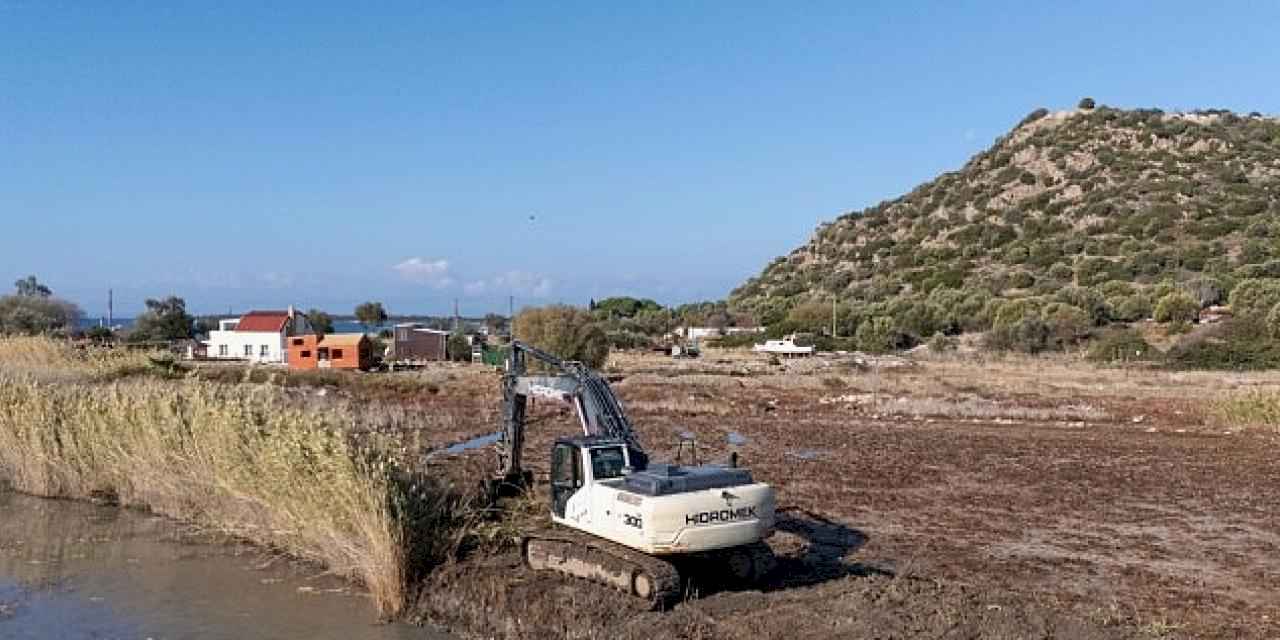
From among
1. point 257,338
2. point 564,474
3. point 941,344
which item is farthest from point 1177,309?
point 564,474

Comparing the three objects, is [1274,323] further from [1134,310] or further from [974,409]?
[974,409]

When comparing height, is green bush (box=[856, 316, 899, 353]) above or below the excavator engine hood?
above

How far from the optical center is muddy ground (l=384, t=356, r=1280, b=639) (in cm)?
1114

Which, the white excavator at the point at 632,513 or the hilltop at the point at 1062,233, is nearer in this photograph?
the white excavator at the point at 632,513

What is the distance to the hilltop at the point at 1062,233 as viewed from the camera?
2864 inches

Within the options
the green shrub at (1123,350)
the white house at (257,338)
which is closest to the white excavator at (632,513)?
the green shrub at (1123,350)

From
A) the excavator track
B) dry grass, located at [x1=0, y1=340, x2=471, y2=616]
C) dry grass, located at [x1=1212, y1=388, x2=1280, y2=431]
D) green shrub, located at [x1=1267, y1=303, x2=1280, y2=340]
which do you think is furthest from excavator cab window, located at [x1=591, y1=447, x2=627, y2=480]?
green shrub, located at [x1=1267, y1=303, x2=1280, y2=340]

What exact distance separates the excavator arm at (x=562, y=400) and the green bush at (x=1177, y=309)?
179ft

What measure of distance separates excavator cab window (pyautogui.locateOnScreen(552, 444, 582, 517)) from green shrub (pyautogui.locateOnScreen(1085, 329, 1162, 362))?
47.3 metres

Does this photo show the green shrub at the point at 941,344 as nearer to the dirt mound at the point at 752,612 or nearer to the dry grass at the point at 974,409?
the dry grass at the point at 974,409

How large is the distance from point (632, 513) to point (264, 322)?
5497 centimetres

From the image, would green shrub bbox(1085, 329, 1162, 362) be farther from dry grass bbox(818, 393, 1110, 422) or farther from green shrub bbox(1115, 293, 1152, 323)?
dry grass bbox(818, 393, 1110, 422)

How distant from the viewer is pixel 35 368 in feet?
93.1

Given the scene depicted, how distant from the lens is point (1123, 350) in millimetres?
55469
